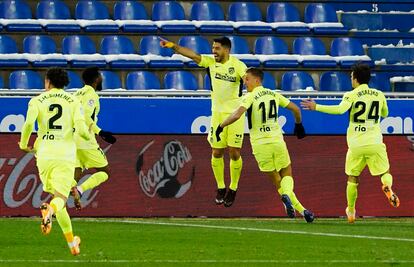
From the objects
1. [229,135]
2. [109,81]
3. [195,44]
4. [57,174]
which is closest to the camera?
[57,174]

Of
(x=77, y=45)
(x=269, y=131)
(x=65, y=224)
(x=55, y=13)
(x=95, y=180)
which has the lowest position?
(x=65, y=224)

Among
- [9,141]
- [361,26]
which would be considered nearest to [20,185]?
[9,141]

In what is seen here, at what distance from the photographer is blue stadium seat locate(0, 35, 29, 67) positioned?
21.3 meters

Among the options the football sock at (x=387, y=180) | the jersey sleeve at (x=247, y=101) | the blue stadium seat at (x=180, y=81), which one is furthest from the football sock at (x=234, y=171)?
the blue stadium seat at (x=180, y=81)

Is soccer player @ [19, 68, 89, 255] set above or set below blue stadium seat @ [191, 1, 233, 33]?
below

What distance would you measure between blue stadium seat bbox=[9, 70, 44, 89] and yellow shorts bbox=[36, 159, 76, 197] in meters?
9.21

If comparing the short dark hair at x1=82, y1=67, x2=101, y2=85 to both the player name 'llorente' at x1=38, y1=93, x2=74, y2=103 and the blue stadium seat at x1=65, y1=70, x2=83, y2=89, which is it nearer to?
the player name 'llorente' at x1=38, y1=93, x2=74, y2=103

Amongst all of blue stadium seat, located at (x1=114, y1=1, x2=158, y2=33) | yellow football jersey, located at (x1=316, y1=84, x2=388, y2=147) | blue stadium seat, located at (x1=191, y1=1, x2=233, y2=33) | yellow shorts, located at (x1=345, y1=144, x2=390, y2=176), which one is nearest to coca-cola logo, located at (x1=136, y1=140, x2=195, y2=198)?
yellow shorts, located at (x1=345, y1=144, x2=390, y2=176)

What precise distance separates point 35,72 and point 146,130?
281 centimetres

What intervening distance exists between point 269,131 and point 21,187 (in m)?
3.68

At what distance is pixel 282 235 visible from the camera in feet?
47.1

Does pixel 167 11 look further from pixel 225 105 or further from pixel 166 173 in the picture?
pixel 225 105

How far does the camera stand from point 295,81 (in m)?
22.7

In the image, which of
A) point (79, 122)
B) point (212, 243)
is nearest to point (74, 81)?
point (212, 243)
